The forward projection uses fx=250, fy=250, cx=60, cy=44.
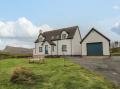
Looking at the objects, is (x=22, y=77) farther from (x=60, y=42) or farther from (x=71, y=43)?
(x=60, y=42)

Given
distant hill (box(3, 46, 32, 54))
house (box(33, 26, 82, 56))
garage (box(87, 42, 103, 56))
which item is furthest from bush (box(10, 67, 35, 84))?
distant hill (box(3, 46, 32, 54))

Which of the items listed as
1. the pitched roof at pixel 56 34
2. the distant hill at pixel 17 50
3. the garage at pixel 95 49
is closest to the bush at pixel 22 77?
the garage at pixel 95 49

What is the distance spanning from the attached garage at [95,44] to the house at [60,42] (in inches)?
244

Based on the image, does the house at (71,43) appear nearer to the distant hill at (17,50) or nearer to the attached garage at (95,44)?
→ the attached garage at (95,44)

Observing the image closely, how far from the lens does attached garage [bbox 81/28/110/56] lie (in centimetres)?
4838

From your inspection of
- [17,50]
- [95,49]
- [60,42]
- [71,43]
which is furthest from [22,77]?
[17,50]

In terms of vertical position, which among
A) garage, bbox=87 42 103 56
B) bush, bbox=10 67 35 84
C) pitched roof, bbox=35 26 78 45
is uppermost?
pitched roof, bbox=35 26 78 45

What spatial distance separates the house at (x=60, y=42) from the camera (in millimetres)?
57309

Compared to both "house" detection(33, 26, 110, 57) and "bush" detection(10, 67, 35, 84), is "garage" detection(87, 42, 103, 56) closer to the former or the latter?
"house" detection(33, 26, 110, 57)

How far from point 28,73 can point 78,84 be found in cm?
438

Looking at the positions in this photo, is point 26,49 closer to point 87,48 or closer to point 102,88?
point 87,48

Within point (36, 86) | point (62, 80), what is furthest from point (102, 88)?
point (36, 86)

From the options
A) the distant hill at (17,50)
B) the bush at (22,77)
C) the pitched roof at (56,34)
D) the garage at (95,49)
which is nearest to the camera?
the bush at (22,77)

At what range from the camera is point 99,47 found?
161ft
